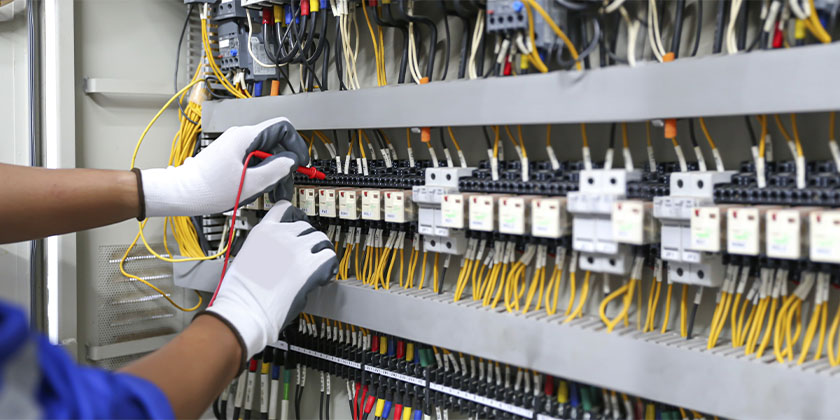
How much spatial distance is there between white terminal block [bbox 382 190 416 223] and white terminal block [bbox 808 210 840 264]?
828mm

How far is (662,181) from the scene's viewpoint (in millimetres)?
1292

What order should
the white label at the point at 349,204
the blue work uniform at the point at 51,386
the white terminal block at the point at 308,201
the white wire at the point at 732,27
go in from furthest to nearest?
1. the white terminal block at the point at 308,201
2. the white label at the point at 349,204
3. the white wire at the point at 732,27
4. the blue work uniform at the point at 51,386

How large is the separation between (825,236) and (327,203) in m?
1.10

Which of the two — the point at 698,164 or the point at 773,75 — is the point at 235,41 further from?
the point at 773,75

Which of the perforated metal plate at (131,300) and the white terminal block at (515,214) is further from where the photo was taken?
the perforated metal plate at (131,300)

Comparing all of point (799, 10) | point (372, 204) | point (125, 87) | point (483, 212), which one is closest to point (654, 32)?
point (799, 10)

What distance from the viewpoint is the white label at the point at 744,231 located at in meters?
1.07

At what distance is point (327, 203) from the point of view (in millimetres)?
1680

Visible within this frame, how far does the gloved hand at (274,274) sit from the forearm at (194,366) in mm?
111

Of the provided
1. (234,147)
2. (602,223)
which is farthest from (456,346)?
(234,147)

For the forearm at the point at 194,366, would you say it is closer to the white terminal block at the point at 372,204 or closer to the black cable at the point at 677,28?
the white terminal block at the point at 372,204

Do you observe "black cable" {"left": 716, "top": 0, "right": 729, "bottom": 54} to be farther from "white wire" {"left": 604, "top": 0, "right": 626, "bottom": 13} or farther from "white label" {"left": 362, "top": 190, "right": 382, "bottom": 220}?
"white label" {"left": 362, "top": 190, "right": 382, "bottom": 220}

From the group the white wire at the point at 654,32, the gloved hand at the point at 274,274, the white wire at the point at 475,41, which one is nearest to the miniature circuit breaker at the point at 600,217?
the white wire at the point at 654,32

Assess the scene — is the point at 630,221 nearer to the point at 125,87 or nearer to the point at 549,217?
the point at 549,217
